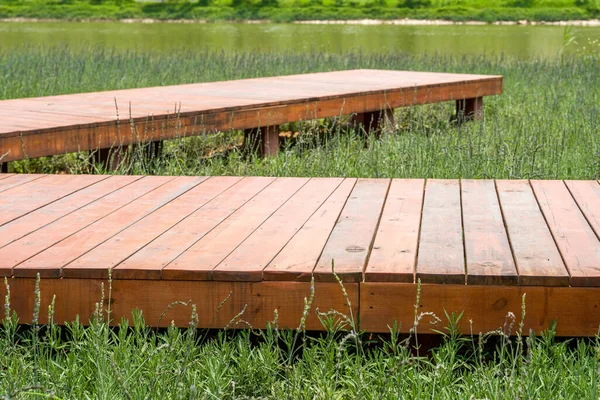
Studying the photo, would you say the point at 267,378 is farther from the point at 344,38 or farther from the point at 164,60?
the point at 344,38

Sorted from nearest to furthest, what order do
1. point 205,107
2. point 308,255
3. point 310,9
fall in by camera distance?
1. point 308,255
2. point 205,107
3. point 310,9

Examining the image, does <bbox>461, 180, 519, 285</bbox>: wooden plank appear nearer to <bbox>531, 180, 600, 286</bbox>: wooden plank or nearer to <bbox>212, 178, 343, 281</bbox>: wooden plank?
<bbox>531, 180, 600, 286</bbox>: wooden plank

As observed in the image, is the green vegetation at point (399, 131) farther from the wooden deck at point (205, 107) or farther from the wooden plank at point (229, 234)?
the wooden plank at point (229, 234)

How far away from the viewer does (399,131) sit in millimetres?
7406

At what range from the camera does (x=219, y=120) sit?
5.18 m

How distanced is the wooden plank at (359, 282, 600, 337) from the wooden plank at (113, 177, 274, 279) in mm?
578

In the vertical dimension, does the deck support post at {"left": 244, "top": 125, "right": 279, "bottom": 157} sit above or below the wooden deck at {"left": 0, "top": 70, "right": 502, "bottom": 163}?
below

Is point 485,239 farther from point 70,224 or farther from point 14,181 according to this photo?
point 14,181

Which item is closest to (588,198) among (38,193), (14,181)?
(38,193)

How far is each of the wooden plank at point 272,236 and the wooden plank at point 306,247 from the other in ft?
0.07

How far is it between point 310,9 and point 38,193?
44.8 meters

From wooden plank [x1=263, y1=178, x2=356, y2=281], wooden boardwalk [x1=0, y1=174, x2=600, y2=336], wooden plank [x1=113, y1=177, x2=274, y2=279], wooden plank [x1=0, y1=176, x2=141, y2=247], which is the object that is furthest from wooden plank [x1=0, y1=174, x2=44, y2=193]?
wooden plank [x1=263, y1=178, x2=356, y2=281]

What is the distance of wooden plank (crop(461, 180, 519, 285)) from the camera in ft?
7.71

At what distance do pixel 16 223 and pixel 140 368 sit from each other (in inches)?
34.6
